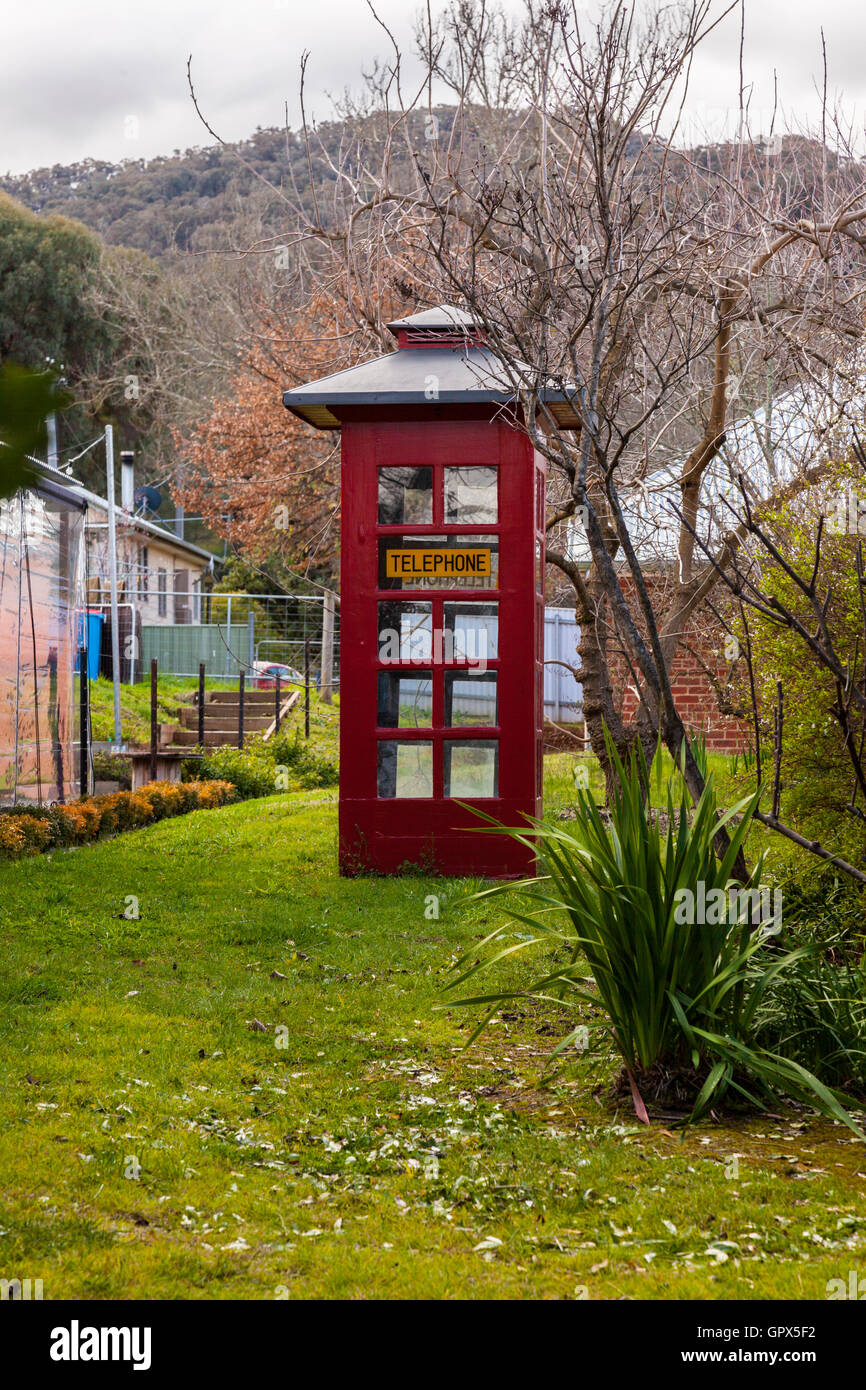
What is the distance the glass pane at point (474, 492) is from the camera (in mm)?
8781

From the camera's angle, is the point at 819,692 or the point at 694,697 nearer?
the point at 819,692

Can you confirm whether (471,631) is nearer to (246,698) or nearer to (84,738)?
(84,738)

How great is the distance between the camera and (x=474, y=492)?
8.80 metres

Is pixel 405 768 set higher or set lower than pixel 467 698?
lower

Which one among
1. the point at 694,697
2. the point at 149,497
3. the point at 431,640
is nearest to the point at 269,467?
the point at 694,697

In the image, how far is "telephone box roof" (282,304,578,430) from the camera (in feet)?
27.7

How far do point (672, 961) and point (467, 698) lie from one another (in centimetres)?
473

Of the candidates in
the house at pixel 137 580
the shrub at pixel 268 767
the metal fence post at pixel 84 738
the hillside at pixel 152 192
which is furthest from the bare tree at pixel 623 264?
the hillside at pixel 152 192

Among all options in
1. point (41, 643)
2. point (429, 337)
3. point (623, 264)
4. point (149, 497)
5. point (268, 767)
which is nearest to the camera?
point (623, 264)

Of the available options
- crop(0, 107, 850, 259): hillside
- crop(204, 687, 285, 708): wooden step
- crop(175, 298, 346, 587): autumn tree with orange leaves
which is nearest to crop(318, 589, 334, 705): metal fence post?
crop(175, 298, 346, 587): autumn tree with orange leaves

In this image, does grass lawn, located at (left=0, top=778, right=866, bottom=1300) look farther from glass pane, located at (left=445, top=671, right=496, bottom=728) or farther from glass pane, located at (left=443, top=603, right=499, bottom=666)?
glass pane, located at (left=443, top=603, right=499, bottom=666)

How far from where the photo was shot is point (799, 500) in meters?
6.92

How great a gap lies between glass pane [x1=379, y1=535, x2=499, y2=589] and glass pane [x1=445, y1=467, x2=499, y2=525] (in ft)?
0.45
